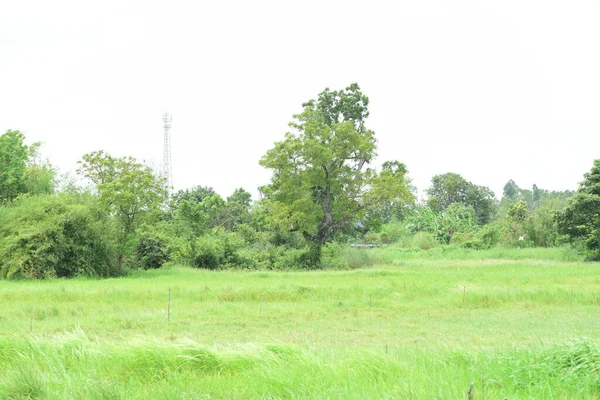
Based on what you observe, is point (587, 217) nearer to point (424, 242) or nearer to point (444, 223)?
point (424, 242)

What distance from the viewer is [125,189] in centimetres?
2853

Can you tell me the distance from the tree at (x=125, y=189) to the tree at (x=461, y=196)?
149ft

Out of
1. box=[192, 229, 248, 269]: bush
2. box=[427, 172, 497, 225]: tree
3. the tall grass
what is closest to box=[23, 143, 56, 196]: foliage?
box=[192, 229, 248, 269]: bush

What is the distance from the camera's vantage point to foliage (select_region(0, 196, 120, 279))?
25.6 m

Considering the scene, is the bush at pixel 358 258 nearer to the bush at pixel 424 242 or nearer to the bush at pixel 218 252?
the bush at pixel 218 252

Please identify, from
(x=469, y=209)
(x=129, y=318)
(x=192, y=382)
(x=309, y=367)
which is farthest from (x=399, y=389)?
(x=469, y=209)

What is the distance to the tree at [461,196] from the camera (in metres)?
68.6

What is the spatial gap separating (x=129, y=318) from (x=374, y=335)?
246 inches

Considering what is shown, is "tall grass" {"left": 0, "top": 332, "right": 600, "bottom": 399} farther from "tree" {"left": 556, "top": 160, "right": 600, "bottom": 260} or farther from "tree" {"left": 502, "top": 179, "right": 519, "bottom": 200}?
"tree" {"left": 502, "top": 179, "right": 519, "bottom": 200}

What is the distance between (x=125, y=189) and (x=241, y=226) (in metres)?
12.1

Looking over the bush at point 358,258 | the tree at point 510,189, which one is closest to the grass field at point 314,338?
the bush at point 358,258

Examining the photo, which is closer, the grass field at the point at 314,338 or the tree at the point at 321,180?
the grass field at the point at 314,338

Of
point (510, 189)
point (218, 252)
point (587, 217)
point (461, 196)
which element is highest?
point (510, 189)

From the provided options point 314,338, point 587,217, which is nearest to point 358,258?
point 587,217
